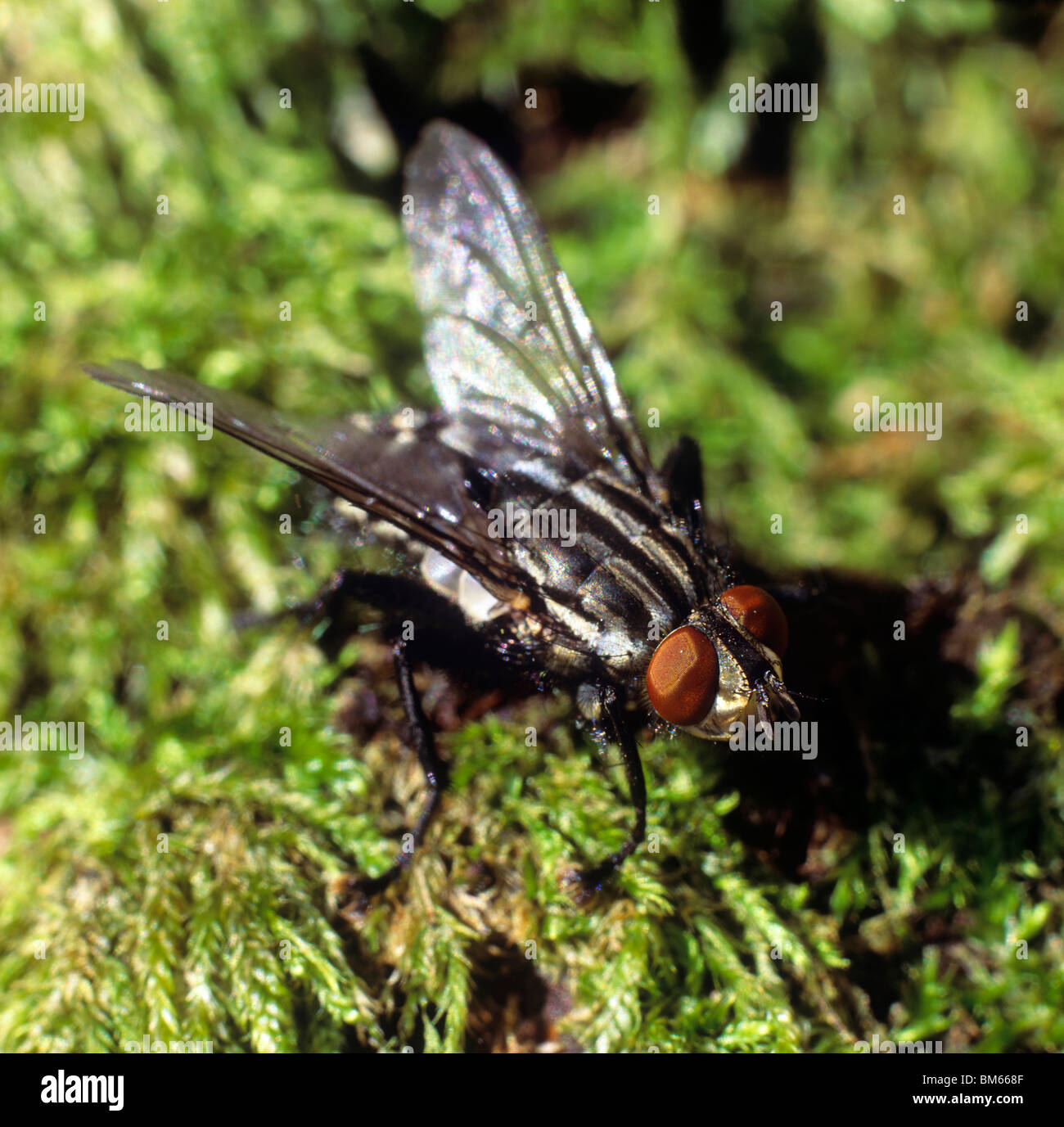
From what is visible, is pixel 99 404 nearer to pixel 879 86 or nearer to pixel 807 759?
pixel 807 759

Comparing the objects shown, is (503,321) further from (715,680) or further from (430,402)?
(715,680)

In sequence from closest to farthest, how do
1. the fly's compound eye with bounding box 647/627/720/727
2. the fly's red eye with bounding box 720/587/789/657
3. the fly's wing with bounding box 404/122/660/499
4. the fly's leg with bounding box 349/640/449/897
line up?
1. the fly's compound eye with bounding box 647/627/720/727
2. the fly's red eye with bounding box 720/587/789/657
3. the fly's leg with bounding box 349/640/449/897
4. the fly's wing with bounding box 404/122/660/499

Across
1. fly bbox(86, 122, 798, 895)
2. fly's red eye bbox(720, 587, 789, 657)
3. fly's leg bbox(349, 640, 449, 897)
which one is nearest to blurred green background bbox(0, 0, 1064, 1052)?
fly's leg bbox(349, 640, 449, 897)

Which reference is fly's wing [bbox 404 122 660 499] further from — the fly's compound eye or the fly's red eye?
the fly's compound eye

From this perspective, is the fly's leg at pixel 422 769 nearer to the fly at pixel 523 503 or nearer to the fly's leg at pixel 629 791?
the fly at pixel 523 503

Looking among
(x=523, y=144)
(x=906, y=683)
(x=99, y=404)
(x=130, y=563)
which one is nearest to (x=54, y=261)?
(x=99, y=404)

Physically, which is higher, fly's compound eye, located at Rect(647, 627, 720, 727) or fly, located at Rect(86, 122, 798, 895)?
fly, located at Rect(86, 122, 798, 895)
